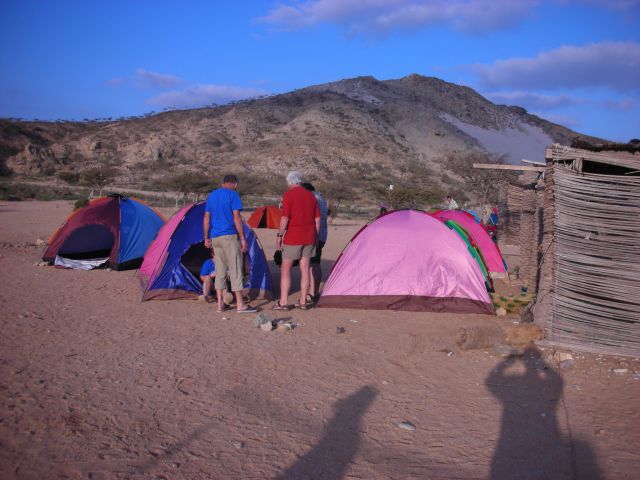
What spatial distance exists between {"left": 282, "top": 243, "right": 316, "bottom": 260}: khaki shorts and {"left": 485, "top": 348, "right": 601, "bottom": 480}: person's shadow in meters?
3.06

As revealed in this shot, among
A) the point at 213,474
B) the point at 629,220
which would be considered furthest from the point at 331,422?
the point at 629,220

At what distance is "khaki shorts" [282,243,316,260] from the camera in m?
7.52

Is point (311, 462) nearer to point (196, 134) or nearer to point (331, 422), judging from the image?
point (331, 422)

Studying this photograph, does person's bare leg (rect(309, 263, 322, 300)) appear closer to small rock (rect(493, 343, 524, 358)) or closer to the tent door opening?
small rock (rect(493, 343, 524, 358))

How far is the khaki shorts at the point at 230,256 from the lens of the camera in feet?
23.5

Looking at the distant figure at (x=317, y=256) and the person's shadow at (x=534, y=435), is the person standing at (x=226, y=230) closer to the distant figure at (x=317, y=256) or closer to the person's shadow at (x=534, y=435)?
the distant figure at (x=317, y=256)

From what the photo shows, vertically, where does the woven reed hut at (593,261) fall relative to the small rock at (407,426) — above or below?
above

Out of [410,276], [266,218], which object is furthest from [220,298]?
[266,218]

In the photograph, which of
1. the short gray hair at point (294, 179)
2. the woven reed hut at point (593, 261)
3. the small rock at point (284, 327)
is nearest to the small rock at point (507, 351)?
the woven reed hut at point (593, 261)

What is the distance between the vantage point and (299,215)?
294 inches

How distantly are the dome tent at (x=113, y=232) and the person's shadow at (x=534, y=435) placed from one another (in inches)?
303

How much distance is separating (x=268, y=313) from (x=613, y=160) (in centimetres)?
472

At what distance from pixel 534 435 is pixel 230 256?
4.39 metres

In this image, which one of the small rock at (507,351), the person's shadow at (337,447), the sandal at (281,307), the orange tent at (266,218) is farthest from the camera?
the orange tent at (266,218)
